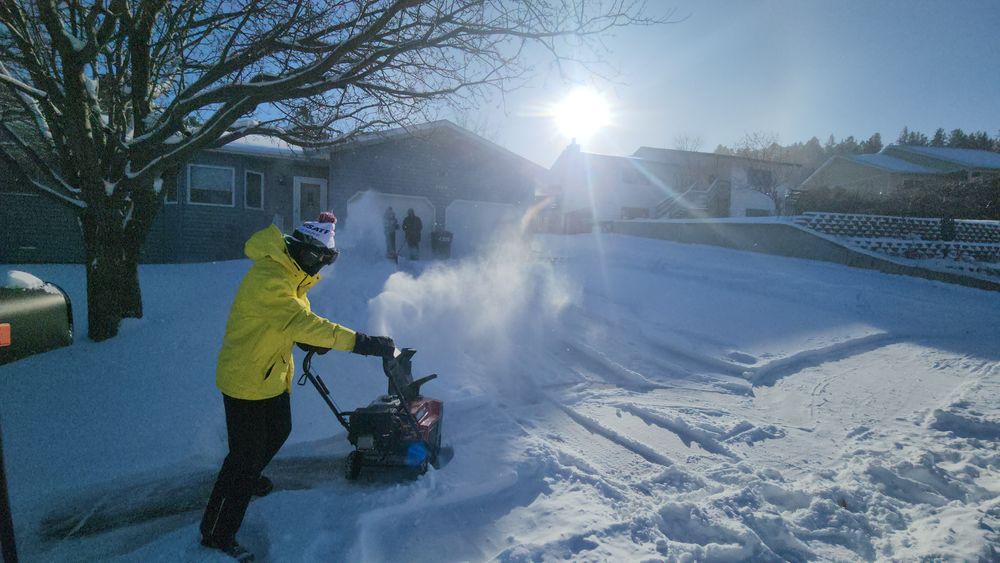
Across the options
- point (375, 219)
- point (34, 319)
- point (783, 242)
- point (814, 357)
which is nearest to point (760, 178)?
point (783, 242)

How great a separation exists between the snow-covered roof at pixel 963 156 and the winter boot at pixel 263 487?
44.6 m

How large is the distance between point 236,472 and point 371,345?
1.05 m

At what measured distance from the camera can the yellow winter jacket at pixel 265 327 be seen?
279 centimetres

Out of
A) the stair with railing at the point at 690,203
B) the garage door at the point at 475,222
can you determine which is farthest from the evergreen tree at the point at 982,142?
the garage door at the point at 475,222

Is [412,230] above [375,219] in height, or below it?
below

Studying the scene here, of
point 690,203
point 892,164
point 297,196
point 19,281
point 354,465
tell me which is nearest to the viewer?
point 354,465

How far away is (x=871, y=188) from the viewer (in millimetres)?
34375

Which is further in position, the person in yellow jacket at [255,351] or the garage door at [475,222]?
the garage door at [475,222]

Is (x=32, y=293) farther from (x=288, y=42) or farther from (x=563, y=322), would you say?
(x=563, y=322)

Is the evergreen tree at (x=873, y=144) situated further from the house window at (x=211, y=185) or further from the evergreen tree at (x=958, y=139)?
the house window at (x=211, y=185)

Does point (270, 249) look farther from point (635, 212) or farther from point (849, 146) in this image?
point (849, 146)

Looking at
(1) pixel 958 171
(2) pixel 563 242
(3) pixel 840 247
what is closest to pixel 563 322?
(3) pixel 840 247

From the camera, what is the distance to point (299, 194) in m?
15.8

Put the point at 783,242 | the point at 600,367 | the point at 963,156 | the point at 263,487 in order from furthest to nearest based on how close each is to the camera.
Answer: the point at 963,156, the point at 783,242, the point at 600,367, the point at 263,487
